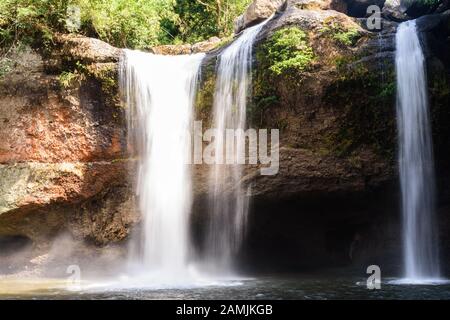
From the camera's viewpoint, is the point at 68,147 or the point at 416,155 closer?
the point at 416,155

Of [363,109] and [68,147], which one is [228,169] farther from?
[68,147]

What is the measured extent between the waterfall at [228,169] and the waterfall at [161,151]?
2.14ft

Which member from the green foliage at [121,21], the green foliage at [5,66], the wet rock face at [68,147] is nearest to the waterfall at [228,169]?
the wet rock face at [68,147]

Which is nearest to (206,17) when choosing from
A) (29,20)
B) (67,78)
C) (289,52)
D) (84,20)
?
(84,20)

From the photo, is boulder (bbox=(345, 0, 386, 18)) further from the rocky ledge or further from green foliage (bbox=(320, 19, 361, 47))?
green foliage (bbox=(320, 19, 361, 47))

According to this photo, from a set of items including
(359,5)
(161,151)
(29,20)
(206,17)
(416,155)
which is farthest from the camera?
(206,17)

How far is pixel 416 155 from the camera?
37.8ft

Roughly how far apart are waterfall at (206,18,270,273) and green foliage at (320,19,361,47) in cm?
172

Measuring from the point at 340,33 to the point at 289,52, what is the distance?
4.00 ft

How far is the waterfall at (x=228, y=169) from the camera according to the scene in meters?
12.1

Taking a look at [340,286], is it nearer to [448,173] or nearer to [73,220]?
[448,173]

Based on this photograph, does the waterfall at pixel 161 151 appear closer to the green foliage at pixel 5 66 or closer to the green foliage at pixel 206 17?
the green foliage at pixel 5 66

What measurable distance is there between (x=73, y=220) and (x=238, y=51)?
5634mm

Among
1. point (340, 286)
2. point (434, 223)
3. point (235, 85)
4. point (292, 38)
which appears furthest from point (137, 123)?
point (434, 223)
